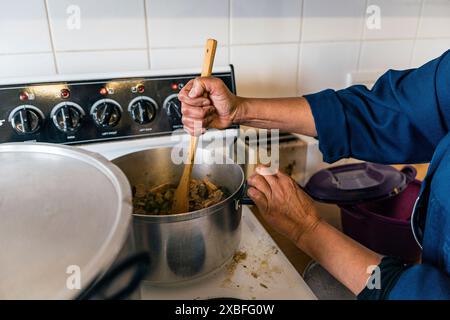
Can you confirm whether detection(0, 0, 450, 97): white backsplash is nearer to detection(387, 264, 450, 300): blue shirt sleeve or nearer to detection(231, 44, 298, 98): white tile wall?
detection(231, 44, 298, 98): white tile wall

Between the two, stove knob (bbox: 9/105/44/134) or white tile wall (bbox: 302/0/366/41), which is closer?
stove knob (bbox: 9/105/44/134)

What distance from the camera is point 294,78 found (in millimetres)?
928

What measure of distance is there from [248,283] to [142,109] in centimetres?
37

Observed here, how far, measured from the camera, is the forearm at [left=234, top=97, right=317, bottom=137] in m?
0.69

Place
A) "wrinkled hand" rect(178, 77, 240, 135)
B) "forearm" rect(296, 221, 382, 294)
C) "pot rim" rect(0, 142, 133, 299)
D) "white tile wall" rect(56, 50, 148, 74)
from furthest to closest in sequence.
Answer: "white tile wall" rect(56, 50, 148, 74)
"wrinkled hand" rect(178, 77, 240, 135)
"forearm" rect(296, 221, 382, 294)
"pot rim" rect(0, 142, 133, 299)

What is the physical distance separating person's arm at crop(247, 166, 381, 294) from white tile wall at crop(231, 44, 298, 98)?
0.31 m

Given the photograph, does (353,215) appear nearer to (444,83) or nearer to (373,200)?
(373,200)

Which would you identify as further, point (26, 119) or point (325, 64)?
point (325, 64)

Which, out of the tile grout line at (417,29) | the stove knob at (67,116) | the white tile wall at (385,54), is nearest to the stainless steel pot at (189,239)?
the stove knob at (67,116)

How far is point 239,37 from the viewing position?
2.74 feet

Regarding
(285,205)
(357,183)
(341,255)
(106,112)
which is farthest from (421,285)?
(106,112)

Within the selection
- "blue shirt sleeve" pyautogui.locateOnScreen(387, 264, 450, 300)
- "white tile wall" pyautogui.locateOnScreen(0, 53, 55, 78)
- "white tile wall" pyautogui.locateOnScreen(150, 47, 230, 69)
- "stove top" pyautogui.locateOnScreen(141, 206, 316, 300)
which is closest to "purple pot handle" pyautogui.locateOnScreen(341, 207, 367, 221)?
"stove top" pyautogui.locateOnScreen(141, 206, 316, 300)

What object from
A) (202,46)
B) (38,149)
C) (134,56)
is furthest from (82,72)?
(38,149)
